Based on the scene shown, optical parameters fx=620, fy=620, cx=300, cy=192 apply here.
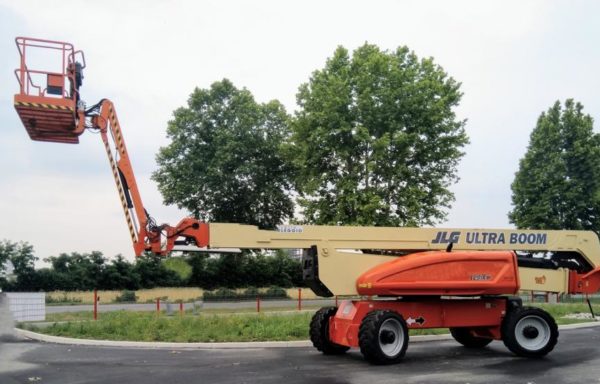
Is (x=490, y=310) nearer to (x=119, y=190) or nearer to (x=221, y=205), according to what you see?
(x=119, y=190)

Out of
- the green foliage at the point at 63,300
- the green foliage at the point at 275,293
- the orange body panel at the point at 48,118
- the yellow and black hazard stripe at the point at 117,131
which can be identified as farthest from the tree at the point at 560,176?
the orange body panel at the point at 48,118

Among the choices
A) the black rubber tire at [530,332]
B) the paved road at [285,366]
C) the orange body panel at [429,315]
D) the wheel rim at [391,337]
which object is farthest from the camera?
the black rubber tire at [530,332]

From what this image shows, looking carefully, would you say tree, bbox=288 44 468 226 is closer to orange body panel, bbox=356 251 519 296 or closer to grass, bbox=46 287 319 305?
grass, bbox=46 287 319 305

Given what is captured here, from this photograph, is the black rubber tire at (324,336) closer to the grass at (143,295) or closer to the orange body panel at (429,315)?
the orange body panel at (429,315)

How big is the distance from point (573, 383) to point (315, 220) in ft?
86.4

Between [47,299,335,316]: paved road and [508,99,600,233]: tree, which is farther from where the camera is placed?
[508,99,600,233]: tree

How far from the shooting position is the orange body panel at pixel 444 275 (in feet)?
42.9

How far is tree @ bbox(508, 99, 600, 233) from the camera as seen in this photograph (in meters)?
40.1

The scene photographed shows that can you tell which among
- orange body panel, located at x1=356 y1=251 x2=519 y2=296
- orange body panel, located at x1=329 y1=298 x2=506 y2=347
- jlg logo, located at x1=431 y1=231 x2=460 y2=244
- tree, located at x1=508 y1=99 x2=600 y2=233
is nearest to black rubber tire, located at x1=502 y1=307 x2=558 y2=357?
orange body panel, located at x1=329 y1=298 x2=506 y2=347

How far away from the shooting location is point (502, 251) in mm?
14367

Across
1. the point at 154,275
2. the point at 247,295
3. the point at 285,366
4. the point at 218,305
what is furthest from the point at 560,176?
the point at 285,366

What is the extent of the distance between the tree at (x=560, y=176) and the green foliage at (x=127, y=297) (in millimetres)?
25995

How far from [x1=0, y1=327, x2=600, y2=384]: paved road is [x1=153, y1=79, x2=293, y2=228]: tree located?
26.9m

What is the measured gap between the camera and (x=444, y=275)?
43.7 feet
